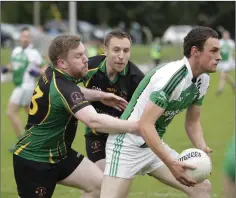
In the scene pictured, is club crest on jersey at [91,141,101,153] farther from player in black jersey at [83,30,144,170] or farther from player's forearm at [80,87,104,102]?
player's forearm at [80,87,104,102]

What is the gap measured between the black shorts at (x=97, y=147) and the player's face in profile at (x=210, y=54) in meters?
1.98

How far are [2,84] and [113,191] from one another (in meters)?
23.8

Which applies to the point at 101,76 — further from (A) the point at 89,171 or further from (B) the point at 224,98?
(B) the point at 224,98

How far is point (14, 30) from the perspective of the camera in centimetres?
5019

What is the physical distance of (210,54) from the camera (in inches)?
228

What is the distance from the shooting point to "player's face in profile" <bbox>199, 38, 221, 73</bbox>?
227 inches

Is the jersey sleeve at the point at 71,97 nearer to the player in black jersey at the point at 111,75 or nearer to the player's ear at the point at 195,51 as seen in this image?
the player's ear at the point at 195,51

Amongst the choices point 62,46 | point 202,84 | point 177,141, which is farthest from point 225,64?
point 62,46

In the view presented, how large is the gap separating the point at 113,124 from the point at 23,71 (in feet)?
27.8

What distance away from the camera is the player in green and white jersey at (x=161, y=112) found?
561cm

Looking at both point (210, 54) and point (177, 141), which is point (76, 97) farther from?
point (177, 141)

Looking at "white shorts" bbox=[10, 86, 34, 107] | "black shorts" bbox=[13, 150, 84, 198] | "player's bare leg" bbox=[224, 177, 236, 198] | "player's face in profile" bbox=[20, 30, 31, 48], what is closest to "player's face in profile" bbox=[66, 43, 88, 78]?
"black shorts" bbox=[13, 150, 84, 198]

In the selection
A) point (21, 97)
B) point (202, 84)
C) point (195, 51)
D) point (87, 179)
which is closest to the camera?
point (195, 51)

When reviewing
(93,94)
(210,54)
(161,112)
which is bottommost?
(161,112)
